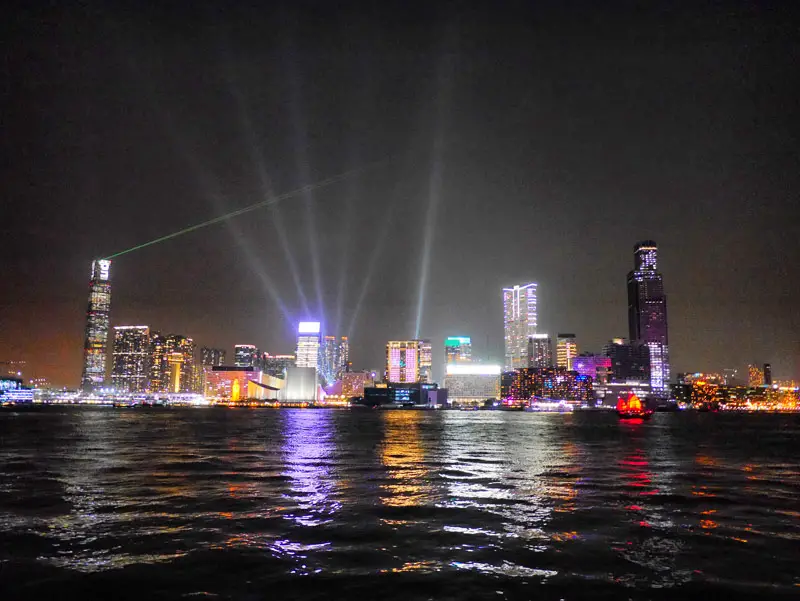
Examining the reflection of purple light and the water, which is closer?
the water

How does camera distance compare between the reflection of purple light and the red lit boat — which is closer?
the reflection of purple light

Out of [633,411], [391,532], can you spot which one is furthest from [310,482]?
[633,411]

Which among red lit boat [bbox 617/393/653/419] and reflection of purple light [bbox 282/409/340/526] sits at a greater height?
reflection of purple light [bbox 282/409/340/526]

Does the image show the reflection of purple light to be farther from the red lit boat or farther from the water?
the red lit boat

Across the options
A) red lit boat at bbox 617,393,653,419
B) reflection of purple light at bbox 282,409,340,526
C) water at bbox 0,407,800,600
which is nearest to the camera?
water at bbox 0,407,800,600

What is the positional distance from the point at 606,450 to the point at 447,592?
157ft

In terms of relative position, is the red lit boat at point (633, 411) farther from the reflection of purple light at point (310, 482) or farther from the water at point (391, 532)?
the water at point (391, 532)

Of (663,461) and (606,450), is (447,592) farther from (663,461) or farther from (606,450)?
(606,450)

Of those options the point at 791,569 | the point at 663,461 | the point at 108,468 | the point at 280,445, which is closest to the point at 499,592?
A: the point at 791,569

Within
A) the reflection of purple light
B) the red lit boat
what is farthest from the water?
the red lit boat

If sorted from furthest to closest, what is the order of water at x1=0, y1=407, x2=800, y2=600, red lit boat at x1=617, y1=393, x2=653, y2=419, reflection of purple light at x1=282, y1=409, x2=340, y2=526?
red lit boat at x1=617, y1=393, x2=653, y2=419 → reflection of purple light at x1=282, y1=409, x2=340, y2=526 → water at x1=0, y1=407, x2=800, y2=600

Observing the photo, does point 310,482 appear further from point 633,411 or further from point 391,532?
point 633,411

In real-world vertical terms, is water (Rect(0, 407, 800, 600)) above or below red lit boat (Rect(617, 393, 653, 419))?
above

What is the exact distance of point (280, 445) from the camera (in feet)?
182
